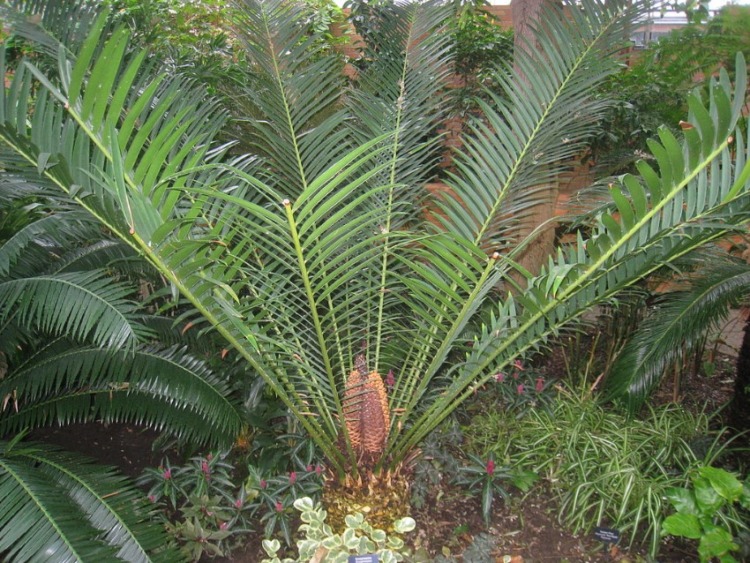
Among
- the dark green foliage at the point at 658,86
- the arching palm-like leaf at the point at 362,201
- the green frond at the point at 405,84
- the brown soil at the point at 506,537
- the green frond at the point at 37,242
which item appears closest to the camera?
the arching palm-like leaf at the point at 362,201

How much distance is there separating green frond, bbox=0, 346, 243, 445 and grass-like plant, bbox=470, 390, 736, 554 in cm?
129

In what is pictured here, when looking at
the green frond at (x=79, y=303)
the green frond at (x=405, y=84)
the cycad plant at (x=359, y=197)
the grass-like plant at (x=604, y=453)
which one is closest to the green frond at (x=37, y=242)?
the green frond at (x=79, y=303)

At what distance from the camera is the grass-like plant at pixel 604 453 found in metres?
2.22

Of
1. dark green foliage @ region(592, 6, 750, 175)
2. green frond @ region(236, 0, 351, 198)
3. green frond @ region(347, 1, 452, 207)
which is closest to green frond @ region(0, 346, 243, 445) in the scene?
green frond @ region(236, 0, 351, 198)

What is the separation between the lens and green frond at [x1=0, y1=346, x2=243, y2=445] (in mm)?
2156

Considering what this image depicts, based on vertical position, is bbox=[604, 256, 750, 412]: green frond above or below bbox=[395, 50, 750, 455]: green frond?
below

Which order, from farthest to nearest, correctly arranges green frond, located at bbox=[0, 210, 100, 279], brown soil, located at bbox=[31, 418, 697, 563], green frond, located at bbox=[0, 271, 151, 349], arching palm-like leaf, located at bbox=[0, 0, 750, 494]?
1. brown soil, located at bbox=[31, 418, 697, 563]
2. green frond, located at bbox=[0, 210, 100, 279]
3. green frond, located at bbox=[0, 271, 151, 349]
4. arching palm-like leaf, located at bbox=[0, 0, 750, 494]

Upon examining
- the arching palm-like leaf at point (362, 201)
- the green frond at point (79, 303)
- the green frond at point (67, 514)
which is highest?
the arching palm-like leaf at point (362, 201)

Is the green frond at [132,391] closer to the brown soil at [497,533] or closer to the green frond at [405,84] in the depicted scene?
the brown soil at [497,533]

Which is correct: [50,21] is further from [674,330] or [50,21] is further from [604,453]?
[604,453]

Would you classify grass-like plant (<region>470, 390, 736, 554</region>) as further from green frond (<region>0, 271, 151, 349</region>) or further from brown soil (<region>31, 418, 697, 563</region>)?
green frond (<region>0, 271, 151, 349</region>)

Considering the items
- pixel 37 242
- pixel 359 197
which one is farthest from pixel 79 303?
pixel 359 197

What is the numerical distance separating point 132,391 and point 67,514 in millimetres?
690

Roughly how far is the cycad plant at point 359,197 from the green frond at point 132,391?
0.82ft
